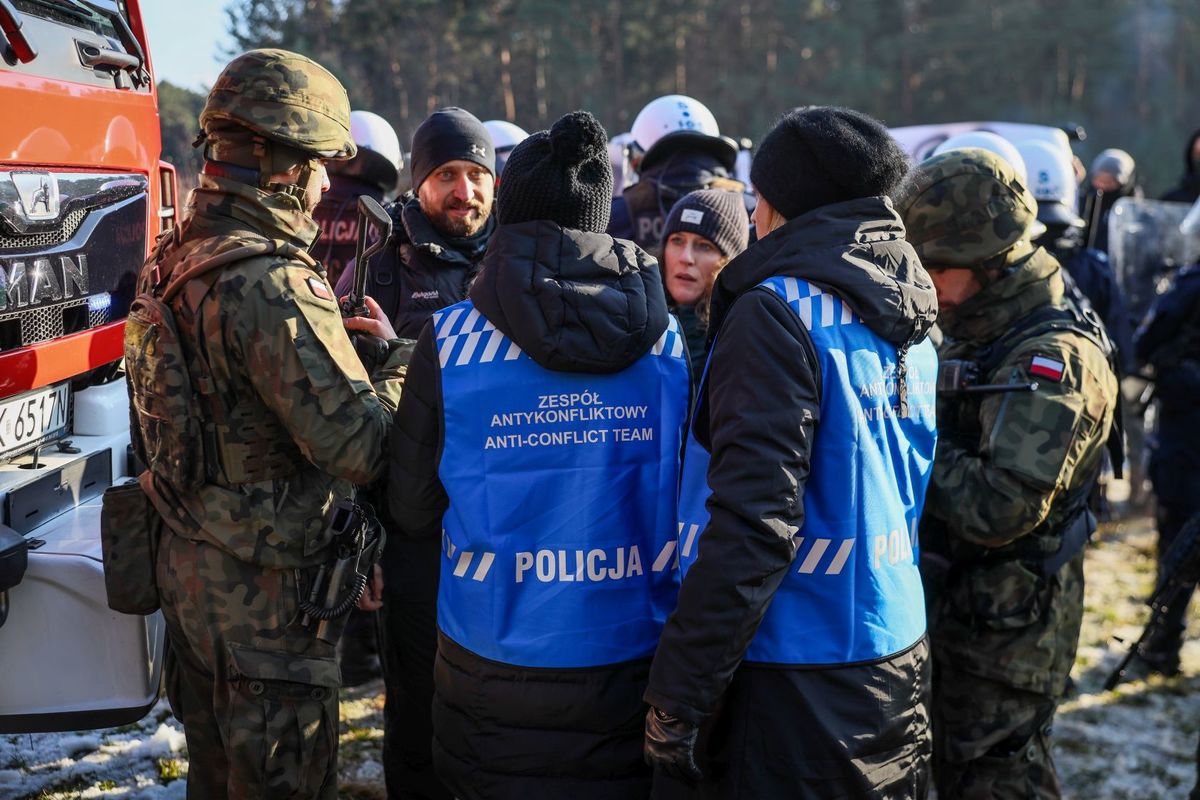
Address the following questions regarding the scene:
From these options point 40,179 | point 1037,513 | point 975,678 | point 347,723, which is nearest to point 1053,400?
point 1037,513

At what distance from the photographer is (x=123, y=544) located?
8.68ft

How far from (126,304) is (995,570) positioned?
3.00m

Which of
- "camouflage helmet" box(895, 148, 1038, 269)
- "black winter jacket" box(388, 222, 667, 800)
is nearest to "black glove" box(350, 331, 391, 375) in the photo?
"black winter jacket" box(388, 222, 667, 800)

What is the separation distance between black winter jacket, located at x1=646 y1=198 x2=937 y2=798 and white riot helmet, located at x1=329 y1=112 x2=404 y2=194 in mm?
3651

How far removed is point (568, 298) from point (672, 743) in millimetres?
939

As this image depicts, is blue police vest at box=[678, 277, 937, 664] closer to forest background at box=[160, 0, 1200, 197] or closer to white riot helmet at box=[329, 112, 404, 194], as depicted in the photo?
white riot helmet at box=[329, 112, 404, 194]

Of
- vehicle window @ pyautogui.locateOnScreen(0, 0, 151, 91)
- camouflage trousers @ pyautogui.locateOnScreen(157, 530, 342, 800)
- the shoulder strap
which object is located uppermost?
vehicle window @ pyautogui.locateOnScreen(0, 0, 151, 91)

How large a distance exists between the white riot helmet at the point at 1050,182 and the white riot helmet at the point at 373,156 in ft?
10.9

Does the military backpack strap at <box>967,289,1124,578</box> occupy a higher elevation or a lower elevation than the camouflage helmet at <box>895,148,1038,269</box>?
lower

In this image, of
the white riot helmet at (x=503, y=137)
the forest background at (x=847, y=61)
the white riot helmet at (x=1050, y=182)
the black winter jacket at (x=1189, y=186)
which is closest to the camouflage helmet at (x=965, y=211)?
the white riot helmet at (x=1050, y=182)

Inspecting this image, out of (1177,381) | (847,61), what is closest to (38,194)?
(1177,381)

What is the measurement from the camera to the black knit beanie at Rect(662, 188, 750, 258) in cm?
387

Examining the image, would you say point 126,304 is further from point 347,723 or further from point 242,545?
point 347,723

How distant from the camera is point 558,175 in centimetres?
231
